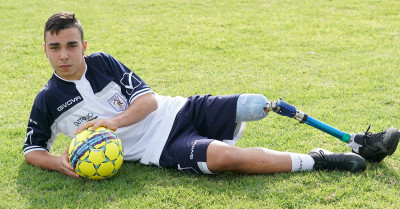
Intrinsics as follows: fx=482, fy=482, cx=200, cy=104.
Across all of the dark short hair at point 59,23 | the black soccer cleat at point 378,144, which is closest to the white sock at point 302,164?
the black soccer cleat at point 378,144

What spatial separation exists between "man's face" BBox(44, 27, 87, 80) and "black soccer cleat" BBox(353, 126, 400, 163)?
2.25 m

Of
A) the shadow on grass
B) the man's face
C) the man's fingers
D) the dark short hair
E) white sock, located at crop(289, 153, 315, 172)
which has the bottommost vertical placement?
the shadow on grass

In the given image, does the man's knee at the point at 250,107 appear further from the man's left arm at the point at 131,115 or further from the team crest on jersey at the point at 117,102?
the team crest on jersey at the point at 117,102

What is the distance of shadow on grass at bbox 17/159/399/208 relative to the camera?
325 centimetres

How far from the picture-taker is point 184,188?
343cm

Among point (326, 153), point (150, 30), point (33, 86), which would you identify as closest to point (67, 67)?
point (326, 153)

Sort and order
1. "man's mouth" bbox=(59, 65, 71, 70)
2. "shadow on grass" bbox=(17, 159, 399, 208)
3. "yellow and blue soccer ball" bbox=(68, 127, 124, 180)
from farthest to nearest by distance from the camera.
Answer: "man's mouth" bbox=(59, 65, 71, 70) < "yellow and blue soccer ball" bbox=(68, 127, 124, 180) < "shadow on grass" bbox=(17, 159, 399, 208)

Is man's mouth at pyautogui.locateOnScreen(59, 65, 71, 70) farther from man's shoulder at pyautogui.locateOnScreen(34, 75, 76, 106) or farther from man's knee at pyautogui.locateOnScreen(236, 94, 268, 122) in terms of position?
man's knee at pyautogui.locateOnScreen(236, 94, 268, 122)

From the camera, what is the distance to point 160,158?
372 cm

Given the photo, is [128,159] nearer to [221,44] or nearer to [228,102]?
[228,102]

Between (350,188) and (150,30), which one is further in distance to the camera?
(150,30)

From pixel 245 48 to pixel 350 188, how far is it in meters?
4.37

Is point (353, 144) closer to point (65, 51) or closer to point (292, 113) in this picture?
point (292, 113)

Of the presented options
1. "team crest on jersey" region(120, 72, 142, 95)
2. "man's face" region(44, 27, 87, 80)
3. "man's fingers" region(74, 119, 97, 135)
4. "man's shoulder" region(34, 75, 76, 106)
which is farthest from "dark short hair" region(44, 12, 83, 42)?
"man's fingers" region(74, 119, 97, 135)
